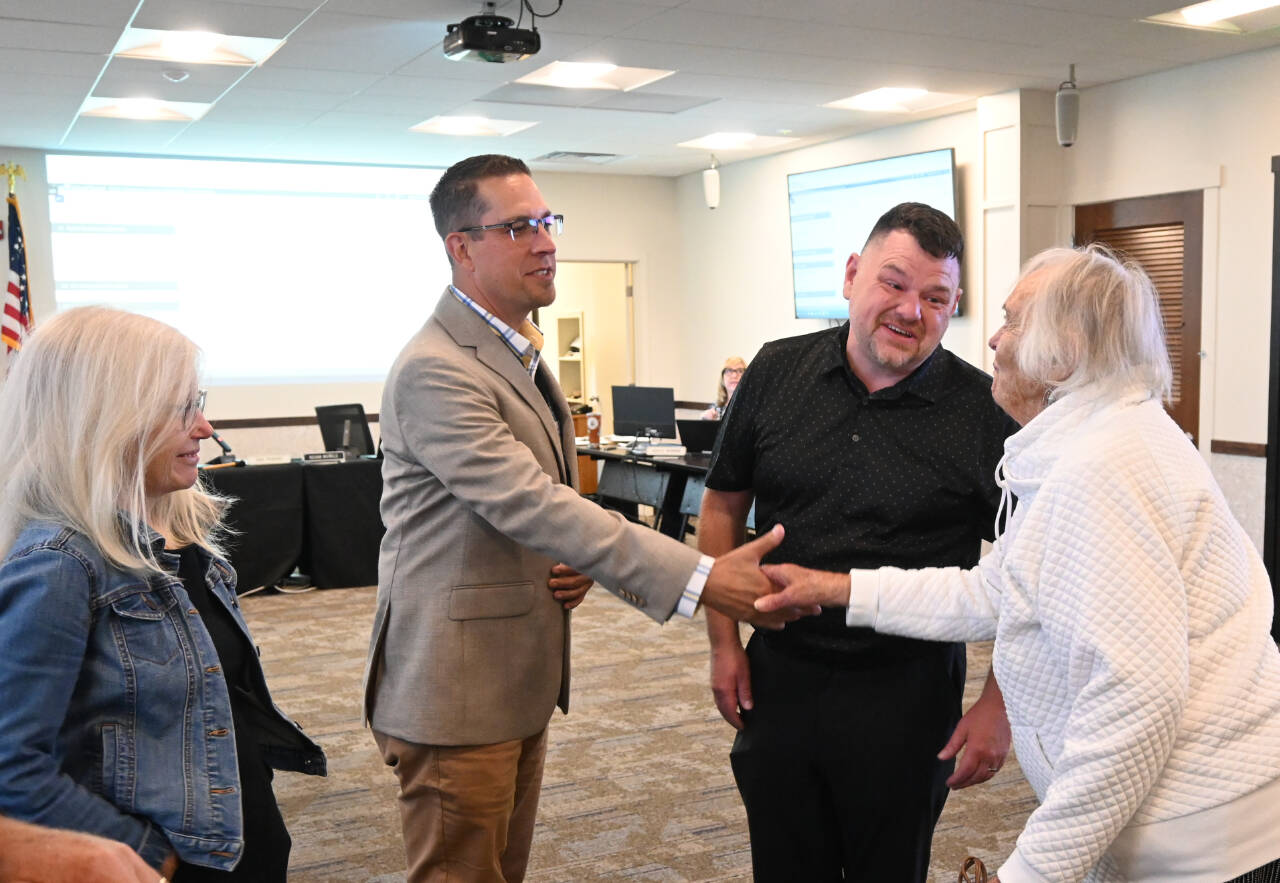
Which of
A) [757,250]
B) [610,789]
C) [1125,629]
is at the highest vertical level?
[757,250]

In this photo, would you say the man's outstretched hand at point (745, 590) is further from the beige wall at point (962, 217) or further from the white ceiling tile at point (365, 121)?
the white ceiling tile at point (365, 121)

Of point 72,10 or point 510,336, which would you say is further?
point 72,10

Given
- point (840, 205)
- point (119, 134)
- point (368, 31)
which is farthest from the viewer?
point (840, 205)

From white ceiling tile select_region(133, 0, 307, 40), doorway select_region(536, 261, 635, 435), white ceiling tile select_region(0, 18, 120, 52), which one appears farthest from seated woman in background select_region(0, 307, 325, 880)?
doorway select_region(536, 261, 635, 435)

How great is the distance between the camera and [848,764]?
2.03m

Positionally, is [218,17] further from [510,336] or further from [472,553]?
[472,553]

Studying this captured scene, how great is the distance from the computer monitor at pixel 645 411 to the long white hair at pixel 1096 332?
6350 mm

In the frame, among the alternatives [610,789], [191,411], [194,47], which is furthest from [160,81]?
[191,411]

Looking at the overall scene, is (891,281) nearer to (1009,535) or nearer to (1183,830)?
(1009,535)

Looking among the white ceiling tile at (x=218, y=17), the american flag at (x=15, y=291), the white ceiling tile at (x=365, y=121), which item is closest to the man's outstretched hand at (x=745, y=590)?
the white ceiling tile at (x=218, y=17)

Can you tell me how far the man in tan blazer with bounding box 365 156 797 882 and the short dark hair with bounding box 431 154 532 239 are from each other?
0.01 meters

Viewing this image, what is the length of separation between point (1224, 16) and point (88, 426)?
6182 mm

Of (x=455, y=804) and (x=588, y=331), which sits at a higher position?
(x=588, y=331)

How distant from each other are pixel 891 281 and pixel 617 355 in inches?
417
